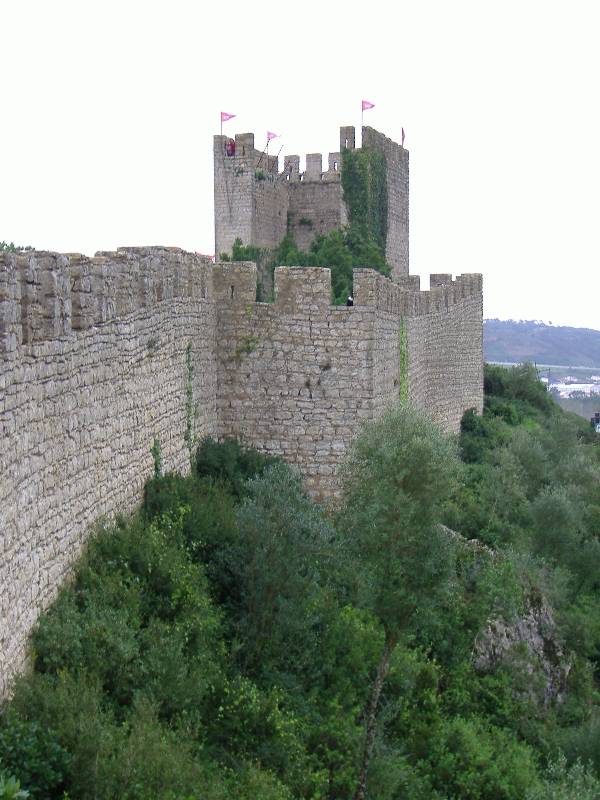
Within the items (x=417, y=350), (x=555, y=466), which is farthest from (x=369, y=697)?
(x=555, y=466)

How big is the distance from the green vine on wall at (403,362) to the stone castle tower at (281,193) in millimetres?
6754

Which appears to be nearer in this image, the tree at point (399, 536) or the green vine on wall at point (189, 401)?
the tree at point (399, 536)

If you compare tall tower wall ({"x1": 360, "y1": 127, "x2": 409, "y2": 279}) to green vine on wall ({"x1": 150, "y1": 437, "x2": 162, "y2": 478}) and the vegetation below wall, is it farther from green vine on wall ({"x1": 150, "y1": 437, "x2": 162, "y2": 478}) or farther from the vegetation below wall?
green vine on wall ({"x1": 150, "y1": 437, "x2": 162, "y2": 478})

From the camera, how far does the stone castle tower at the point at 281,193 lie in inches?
949

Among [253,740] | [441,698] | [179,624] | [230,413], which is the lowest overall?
[441,698]

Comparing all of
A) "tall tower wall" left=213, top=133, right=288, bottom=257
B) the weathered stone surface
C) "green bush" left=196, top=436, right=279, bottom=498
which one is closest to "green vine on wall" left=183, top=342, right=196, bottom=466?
"green bush" left=196, top=436, right=279, bottom=498

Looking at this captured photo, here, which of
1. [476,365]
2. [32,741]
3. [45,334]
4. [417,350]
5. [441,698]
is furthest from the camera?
[476,365]

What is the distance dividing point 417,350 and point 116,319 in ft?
35.4

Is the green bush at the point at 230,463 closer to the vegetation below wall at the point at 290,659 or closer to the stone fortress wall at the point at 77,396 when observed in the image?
the vegetation below wall at the point at 290,659

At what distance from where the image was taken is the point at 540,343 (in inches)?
5782

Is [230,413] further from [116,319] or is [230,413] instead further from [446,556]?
[446,556]

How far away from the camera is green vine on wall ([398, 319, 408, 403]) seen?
17500 millimetres

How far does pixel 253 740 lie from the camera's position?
9.47m

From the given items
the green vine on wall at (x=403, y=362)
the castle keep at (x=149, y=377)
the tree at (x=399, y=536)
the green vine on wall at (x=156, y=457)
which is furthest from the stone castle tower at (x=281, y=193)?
the tree at (x=399, y=536)
